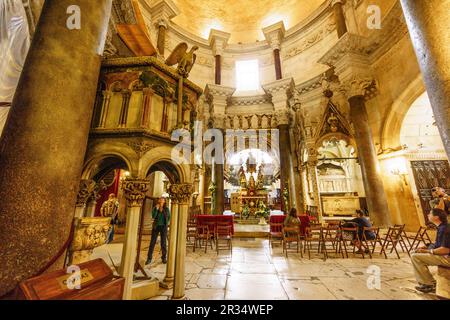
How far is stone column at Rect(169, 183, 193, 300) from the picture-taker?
2734 millimetres

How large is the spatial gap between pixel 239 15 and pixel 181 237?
1783 cm

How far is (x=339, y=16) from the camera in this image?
34.2ft

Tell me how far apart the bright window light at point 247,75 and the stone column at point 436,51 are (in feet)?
42.2

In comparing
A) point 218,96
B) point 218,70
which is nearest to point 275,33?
point 218,70

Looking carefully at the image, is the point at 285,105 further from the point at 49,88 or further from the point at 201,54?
the point at 49,88

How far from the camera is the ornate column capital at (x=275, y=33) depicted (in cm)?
1385

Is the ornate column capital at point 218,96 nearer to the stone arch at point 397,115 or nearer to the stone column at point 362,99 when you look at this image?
the stone column at point 362,99

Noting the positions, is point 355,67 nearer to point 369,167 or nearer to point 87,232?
point 369,167

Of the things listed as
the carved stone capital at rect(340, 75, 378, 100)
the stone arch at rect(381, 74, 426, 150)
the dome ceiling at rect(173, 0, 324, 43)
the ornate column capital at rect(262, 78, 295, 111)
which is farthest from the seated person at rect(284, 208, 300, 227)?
the dome ceiling at rect(173, 0, 324, 43)

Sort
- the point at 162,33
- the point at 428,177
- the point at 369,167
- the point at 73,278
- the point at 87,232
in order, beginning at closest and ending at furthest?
the point at 73,278, the point at 87,232, the point at 428,177, the point at 369,167, the point at 162,33

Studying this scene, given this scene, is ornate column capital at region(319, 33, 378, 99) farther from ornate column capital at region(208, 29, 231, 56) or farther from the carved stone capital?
ornate column capital at region(208, 29, 231, 56)

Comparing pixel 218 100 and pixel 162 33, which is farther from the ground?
pixel 162 33

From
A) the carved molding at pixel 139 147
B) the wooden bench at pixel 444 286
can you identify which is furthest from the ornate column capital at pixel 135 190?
the wooden bench at pixel 444 286

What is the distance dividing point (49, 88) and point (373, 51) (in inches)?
469
